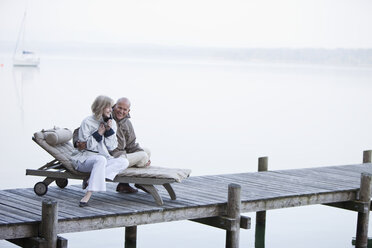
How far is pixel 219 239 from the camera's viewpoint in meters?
13.9

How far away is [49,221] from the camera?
8.77 metres

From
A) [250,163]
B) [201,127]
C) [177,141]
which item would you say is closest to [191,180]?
[250,163]

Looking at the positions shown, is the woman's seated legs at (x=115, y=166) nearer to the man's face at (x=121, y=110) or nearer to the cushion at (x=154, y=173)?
the cushion at (x=154, y=173)

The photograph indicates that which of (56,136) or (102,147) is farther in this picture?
(56,136)

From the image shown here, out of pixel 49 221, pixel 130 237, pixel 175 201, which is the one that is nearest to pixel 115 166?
pixel 175 201

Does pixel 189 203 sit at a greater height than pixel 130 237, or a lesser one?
greater

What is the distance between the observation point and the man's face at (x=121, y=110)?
1027cm

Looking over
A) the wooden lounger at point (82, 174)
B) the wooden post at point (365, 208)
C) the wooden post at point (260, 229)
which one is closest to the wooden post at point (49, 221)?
Result: the wooden lounger at point (82, 174)

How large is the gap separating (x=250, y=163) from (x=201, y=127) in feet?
31.4

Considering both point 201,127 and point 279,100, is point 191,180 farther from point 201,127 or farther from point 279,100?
point 279,100

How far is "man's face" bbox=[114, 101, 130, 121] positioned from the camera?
33.7 ft

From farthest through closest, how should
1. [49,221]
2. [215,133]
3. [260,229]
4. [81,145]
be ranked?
[215,133]
[260,229]
[81,145]
[49,221]

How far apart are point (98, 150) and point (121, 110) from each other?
58cm

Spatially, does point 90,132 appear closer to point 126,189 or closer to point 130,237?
point 126,189
